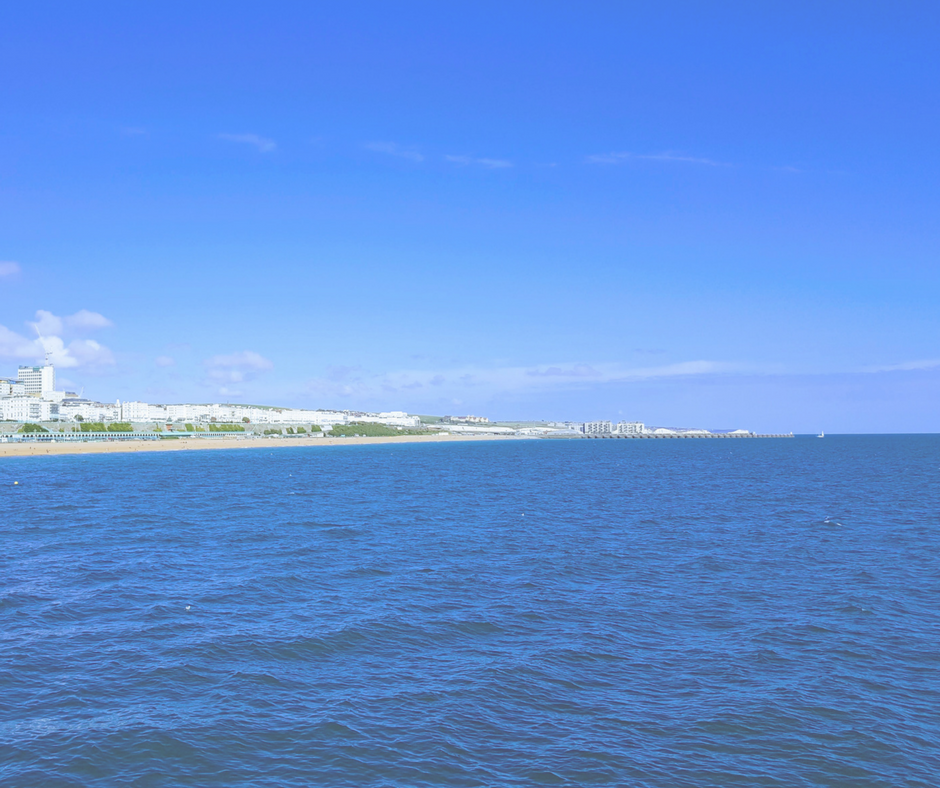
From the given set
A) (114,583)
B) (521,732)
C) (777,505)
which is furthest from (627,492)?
(521,732)

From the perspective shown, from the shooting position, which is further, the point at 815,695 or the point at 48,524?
the point at 48,524

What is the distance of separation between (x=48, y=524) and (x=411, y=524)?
22.0 metres

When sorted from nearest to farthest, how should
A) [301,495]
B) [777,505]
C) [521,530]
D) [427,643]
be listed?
[427,643], [521,530], [777,505], [301,495]

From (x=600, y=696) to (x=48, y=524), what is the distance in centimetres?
3887

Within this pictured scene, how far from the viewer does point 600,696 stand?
16656 millimetres

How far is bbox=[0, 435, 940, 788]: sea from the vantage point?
1375cm

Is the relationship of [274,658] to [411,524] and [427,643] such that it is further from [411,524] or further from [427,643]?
[411,524]

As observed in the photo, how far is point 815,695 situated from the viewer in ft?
55.6

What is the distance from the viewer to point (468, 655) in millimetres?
19312

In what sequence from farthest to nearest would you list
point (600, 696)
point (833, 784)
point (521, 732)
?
point (600, 696) → point (521, 732) → point (833, 784)

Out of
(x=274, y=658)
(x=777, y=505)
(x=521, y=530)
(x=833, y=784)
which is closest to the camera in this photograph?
(x=833, y=784)

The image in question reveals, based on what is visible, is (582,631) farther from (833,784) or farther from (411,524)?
(411,524)

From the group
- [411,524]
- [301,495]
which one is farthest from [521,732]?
[301,495]

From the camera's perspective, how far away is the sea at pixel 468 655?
13750 millimetres
